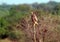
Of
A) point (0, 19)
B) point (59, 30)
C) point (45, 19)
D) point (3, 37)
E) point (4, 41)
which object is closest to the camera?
point (45, 19)

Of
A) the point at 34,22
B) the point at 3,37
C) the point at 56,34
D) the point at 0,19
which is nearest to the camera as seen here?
the point at 34,22

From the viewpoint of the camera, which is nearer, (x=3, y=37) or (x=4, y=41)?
(x=4, y=41)

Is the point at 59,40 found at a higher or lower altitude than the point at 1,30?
higher

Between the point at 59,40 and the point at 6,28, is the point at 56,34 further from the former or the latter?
the point at 6,28

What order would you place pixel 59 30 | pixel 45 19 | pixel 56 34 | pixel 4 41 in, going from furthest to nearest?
1. pixel 4 41
2. pixel 59 30
3. pixel 56 34
4. pixel 45 19

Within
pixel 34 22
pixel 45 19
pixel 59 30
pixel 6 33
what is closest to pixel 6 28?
pixel 6 33

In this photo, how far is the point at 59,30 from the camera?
792 centimetres

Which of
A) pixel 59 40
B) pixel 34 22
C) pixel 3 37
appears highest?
pixel 34 22

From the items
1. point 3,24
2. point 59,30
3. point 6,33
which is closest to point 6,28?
point 6,33

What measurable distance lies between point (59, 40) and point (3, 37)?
9715 millimetres

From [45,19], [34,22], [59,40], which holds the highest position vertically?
[34,22]

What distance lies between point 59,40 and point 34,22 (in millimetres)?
5483

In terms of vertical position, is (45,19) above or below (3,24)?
above

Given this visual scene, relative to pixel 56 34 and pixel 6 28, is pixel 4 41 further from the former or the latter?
pixel 56 34
